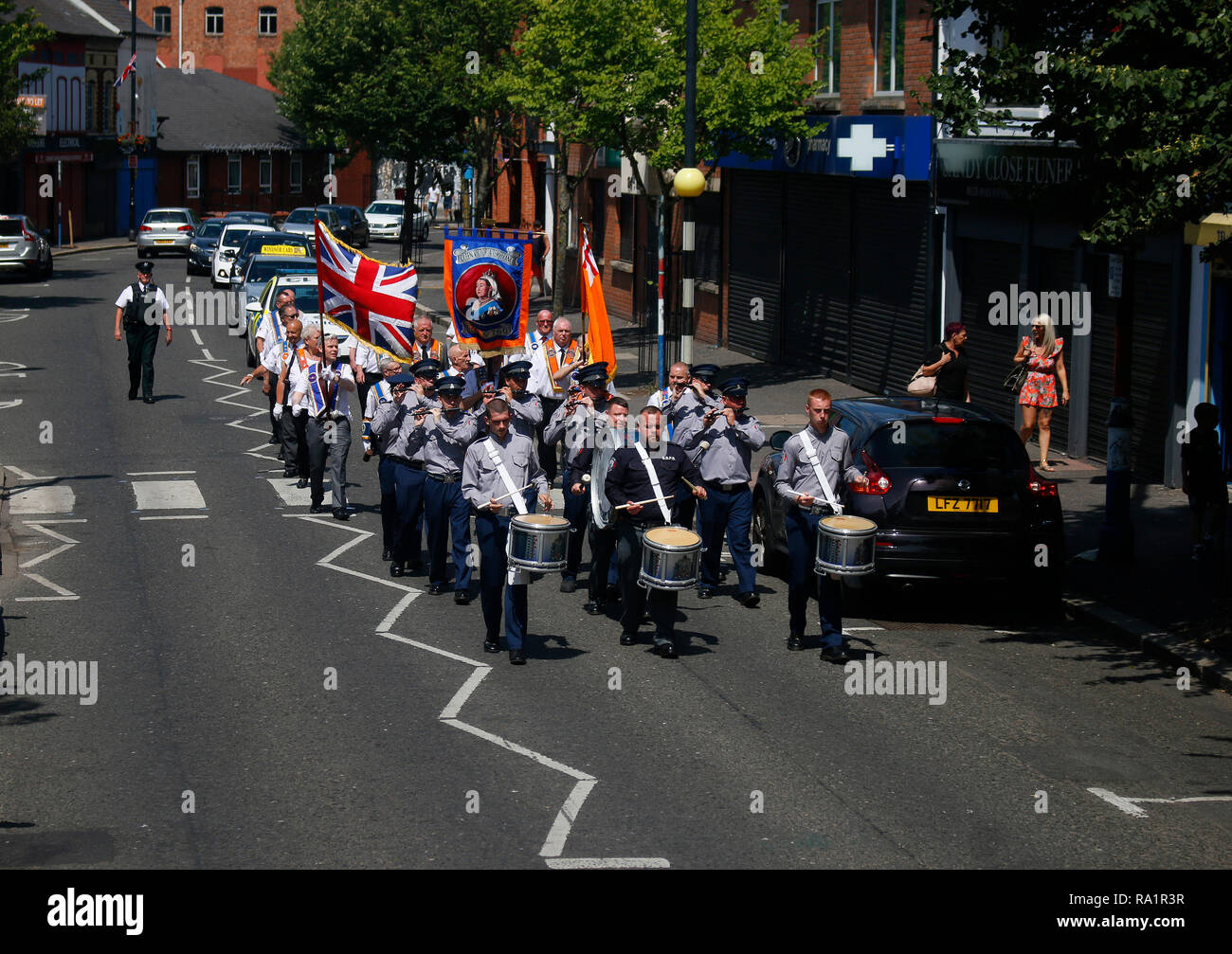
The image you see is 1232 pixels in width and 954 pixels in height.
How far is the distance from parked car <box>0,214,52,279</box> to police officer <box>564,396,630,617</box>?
3996 cm

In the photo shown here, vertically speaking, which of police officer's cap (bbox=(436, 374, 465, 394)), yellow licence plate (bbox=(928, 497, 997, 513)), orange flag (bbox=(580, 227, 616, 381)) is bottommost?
yellow licence plate (bbox=(928, 497, 997, 513))

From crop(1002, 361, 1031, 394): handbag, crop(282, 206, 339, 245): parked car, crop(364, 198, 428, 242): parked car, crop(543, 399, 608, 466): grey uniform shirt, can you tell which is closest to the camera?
crop(543, 399, 608, 466): grey uniform shirt

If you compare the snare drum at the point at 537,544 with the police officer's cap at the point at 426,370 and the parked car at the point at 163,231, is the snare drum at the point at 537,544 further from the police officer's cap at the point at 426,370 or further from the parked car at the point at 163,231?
the parked car at the point at 163,231

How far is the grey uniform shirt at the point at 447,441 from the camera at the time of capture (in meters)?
14.7

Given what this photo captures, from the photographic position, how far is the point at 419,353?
60.8 ft

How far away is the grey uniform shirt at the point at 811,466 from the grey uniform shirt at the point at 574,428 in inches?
67.2

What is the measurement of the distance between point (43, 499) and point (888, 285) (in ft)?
44.0

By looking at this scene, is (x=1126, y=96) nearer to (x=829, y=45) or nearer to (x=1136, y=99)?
(x=1136, y=99)

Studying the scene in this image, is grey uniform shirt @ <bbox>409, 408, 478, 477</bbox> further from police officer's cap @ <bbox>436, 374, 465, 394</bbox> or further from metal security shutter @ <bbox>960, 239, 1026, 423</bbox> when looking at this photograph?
metal security shutter @ <bbox>960, 239, 1026, 423</bbox>

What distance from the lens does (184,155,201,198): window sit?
8381cm

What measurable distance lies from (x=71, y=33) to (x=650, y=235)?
1712 inches

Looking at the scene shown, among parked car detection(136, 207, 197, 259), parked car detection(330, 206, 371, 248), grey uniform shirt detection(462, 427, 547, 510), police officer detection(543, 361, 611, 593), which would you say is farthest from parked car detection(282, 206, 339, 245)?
grey uniform shirt detection(462, 427, 547, 510)
